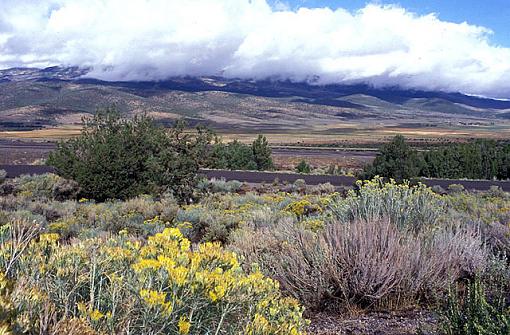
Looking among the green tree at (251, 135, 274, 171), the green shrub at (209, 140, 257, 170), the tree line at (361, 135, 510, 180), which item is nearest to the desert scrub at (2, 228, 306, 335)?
the tree line at (361, 135, 510, 180)

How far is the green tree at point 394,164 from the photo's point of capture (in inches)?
960

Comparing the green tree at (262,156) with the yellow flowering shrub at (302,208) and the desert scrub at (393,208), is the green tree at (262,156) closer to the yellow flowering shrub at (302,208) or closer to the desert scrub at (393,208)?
the yellow flowering shrub at (302,208)

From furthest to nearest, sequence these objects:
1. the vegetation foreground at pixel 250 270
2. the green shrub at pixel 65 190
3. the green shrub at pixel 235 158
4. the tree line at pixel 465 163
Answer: the green shrub at pixel 235 158 → the tree line at pixel 465 163 → the green shrub at pixel 65 190 → the vegetation foreground at pixel 250 270

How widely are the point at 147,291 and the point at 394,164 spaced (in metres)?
23.3

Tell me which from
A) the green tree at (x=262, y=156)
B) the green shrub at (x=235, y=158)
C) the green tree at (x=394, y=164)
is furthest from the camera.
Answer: the green tree at (x=262, y=156)

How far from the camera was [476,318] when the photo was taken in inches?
168

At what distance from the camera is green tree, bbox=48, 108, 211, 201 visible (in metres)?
19.2

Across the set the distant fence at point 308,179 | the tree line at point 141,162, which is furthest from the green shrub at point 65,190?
the distant fence at point 308,179

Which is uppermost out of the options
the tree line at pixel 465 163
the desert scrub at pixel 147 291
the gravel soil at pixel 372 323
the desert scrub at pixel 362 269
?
the desert scrub at pixel 147 291

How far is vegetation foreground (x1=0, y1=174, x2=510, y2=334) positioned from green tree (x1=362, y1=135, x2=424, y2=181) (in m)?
9.20

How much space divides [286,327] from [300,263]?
336 centimetres

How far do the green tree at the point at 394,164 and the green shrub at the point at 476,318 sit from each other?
19.4 m

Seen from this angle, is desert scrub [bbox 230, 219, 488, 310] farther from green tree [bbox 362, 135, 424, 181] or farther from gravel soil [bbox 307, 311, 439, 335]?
green tree [bbox 362, 135, 424, 181]

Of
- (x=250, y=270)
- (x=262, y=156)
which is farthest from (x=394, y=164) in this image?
(x=262, y=156)
